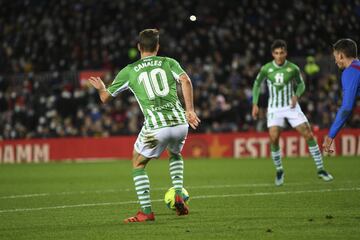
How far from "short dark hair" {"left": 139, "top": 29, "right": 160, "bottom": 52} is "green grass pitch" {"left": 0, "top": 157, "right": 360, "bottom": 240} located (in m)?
2.13

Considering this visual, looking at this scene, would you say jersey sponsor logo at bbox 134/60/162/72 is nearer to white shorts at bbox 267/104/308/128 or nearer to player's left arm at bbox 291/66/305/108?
white shorts at bbox 267/104/308/128

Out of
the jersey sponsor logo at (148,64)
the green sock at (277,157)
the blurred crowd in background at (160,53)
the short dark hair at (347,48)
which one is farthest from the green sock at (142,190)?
the blurred crowd in background at (160,53)

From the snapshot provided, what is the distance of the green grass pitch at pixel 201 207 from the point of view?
8008mm

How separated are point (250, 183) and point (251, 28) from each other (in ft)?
48.1

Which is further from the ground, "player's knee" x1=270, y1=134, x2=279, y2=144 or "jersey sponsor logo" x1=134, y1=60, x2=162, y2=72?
"jersey sponsor logo" x1=134, y1=60, x2=162, y2=72

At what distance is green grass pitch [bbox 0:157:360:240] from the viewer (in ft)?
26.3

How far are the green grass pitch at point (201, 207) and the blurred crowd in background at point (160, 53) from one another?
26.4ft

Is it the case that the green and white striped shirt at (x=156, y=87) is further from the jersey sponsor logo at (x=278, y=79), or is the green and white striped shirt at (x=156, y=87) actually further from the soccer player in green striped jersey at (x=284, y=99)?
the jersey sponsor logo at (x=278, y=79)

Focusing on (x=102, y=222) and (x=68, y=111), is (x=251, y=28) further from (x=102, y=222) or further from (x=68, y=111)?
(x=102, y=222)

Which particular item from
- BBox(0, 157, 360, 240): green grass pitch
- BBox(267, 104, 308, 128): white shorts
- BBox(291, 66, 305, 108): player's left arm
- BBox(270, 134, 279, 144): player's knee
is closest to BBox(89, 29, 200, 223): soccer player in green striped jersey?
BBox(0, 157, 360, 240): green grass pitch

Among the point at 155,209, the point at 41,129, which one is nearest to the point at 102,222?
the point at 155,209

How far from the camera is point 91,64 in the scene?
30812mm

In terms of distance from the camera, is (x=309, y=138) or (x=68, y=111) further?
(x=68, y=111)

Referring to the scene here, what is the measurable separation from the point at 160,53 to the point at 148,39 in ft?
63.9
